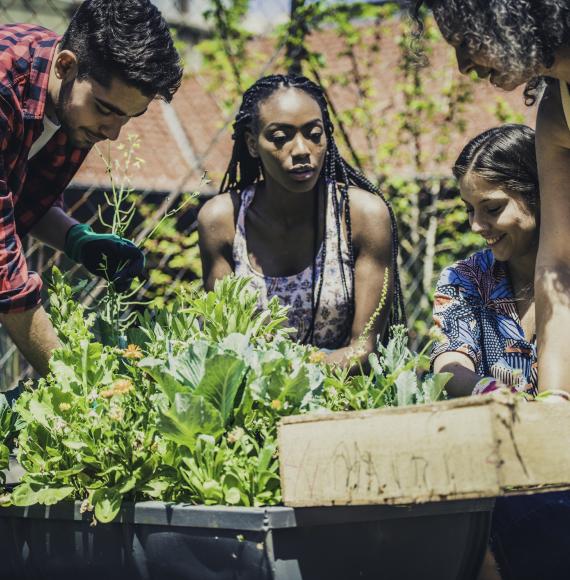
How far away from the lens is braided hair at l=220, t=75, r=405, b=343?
288cm

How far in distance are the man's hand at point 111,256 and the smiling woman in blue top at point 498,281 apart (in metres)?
0.82

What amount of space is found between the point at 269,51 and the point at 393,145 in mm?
2559

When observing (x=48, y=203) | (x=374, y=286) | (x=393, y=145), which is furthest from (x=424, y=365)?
(x=393, y=145)

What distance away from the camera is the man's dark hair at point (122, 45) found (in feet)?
7.19

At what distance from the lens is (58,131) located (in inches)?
93.9

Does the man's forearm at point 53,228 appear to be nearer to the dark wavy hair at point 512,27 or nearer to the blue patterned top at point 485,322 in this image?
the blue patterned top at point 485,322

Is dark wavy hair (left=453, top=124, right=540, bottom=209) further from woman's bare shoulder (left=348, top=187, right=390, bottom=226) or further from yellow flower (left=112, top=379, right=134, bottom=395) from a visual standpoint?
yellow flower (left=112, top=379, right=134, bottom=395)

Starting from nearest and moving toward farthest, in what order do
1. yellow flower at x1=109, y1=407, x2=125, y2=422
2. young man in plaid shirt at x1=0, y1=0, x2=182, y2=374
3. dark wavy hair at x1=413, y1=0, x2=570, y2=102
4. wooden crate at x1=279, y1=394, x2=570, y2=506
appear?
wooden crate at x1=279, y1=394, x2=570, y2=506 < yellow flower at x1=109, y1=407, x2=125, y2=422 < dark wavy hair at x1=413, y1=0, x2=570, y2=102 < young man in plaid shirt at x1=0, y1=0, x2=182, y2=374

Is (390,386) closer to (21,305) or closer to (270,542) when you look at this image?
(270,542)

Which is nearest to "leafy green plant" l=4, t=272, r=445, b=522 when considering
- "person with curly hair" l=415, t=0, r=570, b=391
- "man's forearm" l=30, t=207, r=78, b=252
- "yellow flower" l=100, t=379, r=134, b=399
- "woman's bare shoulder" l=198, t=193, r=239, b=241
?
"yellow flower" l=100, t=379, r=134, b=399

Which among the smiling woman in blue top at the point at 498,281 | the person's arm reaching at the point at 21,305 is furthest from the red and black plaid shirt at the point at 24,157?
the smiling woman in blue top at the point at 498,281

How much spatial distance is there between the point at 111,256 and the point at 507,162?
1.07 meters

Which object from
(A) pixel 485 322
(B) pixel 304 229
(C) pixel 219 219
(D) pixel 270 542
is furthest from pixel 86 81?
(D) pixel 270 542

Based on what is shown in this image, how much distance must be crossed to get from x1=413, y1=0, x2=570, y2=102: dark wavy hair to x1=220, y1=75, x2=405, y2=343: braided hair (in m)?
1.24
